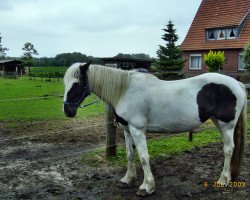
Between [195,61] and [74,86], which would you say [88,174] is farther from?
[195,61]

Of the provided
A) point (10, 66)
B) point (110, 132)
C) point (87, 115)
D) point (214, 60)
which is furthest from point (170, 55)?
point (10, 66)

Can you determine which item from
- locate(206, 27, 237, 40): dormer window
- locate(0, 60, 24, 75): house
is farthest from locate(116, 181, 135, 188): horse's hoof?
locate(0, 60, 24, 75): house

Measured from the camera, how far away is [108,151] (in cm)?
600

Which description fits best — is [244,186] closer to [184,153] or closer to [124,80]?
[184,153]

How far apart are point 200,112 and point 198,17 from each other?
25.0m

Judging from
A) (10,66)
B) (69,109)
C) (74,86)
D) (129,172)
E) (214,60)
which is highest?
(214,60)

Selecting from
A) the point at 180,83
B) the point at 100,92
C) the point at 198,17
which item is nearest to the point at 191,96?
the point at 180,83

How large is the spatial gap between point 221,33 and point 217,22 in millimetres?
1067

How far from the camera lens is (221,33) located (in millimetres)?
25094

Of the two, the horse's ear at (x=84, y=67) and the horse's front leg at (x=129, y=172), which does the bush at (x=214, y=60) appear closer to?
the horse's front leg at (x=129, y=172)

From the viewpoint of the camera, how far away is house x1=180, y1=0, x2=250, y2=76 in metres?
23.8

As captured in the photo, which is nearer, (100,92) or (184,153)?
(100,92)

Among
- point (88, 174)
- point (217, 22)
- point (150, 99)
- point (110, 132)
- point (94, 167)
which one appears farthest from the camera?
point (217, 22)

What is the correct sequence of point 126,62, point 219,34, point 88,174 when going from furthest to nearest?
point 219,34 → point 126,62 → point 88,174
